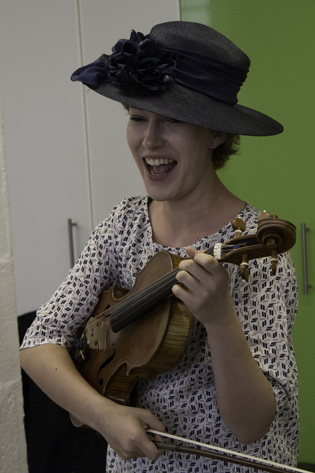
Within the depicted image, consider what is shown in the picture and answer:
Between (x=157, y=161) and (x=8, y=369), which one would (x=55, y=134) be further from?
(x=8, y=369)

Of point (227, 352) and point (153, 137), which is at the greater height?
point (153, 137)

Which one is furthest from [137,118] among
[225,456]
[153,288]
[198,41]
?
[225,456]

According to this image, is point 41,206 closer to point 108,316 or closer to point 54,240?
point 54,240

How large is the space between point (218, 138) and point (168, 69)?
0.21 meters

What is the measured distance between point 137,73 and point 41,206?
1.62 metres

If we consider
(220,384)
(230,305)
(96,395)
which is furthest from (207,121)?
(96,395)

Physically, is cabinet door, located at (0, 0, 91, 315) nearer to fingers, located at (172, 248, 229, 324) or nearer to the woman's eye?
the woman's eye

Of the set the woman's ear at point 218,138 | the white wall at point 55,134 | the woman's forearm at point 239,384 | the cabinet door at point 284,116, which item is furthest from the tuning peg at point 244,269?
the white wall at point 55,134

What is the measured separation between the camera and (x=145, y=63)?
103cm

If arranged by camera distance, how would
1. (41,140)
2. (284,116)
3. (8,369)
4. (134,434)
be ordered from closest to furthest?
(8,369)
(134,434)
(284,116)
(41,140)

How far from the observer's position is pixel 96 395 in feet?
3.70

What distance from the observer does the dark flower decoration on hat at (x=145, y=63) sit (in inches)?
40.3

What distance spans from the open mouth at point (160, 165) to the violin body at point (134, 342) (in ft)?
0.57

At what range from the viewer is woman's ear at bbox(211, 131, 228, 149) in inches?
45.8
